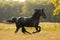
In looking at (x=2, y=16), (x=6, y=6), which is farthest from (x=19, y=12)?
(x=2, y=16)

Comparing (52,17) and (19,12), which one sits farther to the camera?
(19,12)

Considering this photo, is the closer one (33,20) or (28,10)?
(33,20)

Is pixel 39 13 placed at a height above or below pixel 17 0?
above

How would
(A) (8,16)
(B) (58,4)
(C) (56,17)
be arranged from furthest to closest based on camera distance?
(A) (8,16), (C) (56,17), (B) (58,4)

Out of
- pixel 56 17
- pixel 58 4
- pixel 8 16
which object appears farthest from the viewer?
pixel 8 16

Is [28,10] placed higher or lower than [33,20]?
lower

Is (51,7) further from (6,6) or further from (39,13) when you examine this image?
(39,13)

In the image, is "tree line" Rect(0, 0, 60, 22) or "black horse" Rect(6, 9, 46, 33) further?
"tree line" Rect(0, 0, 60, 22)

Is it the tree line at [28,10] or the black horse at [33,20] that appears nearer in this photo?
the black horse at [33,20]

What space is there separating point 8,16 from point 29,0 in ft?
39.2

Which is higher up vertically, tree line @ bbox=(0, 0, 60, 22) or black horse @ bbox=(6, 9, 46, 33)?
black horse @ bbox=(6, 9, 46, 33)

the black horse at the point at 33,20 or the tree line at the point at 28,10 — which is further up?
the black horse at the point at 33,20

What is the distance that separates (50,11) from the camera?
4588cm

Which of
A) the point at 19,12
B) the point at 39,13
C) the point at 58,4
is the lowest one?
the point at 19,12
